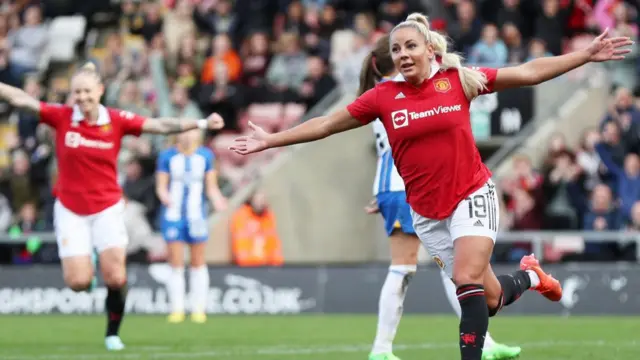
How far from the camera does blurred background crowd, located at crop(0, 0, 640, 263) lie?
1917 centimetres

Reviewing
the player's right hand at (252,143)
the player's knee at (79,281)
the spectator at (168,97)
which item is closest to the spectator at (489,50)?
the spectator at (168,97)

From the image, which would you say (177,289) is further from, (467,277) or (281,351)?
(467,277)

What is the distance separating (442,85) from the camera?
8.60 m

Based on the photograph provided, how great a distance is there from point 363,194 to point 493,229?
12851mm

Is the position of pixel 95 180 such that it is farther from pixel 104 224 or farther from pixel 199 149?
pixel 199 149

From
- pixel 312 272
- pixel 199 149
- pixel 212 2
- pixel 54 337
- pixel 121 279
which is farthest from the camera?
pixel 212 2

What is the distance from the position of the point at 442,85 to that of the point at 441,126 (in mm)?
275

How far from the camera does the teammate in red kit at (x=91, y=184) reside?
12117 millimetres

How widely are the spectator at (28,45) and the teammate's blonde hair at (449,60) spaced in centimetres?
1717

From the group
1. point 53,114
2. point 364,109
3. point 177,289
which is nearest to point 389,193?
point 364,109

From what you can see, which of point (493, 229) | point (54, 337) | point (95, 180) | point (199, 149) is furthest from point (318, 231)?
point (493, 229)

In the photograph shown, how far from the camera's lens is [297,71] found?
22.5m

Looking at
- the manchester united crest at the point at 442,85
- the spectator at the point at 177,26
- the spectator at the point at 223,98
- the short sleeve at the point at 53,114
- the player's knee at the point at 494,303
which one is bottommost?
the player's knee at the point at 494,303

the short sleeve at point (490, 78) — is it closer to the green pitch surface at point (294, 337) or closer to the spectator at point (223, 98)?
the green pitch surface at point (294, 337)
